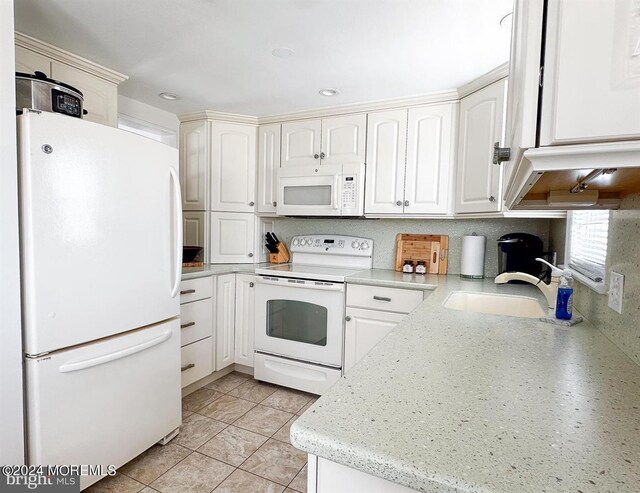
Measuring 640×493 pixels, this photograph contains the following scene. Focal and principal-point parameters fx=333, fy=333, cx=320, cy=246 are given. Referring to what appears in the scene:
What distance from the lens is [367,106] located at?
2520mm

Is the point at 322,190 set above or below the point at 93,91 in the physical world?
below

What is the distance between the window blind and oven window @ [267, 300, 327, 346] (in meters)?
1.50

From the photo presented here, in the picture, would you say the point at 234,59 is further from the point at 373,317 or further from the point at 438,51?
the point at 373,317

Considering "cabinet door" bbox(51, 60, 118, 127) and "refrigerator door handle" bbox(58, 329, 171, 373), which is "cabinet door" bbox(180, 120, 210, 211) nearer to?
"cabinet door" bbox(51, 60, 118, 127)

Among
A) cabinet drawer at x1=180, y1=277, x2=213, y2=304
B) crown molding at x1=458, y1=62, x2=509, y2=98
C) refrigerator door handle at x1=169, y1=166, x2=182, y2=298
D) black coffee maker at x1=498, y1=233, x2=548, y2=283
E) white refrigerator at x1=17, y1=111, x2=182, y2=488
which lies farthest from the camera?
cabinet drawer at x1=180, y1=277, x2=213, y2=304

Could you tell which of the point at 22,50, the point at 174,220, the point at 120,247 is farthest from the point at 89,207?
the point at 22,50

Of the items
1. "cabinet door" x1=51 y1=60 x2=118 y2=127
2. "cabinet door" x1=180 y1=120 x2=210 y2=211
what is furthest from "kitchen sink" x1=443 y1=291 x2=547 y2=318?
"cabinet door" x1=51 y1=60 x2=118 y2=127

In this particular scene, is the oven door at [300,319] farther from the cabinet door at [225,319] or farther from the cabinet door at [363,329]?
the cabinet door at [225,319]

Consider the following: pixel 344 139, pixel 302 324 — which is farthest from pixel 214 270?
pixel 344 139

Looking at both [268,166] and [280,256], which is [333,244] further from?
[268,166]

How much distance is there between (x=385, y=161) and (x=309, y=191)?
64 cm

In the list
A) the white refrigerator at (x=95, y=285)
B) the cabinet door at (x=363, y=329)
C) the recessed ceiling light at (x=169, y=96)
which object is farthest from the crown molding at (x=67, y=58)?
the cabinet door at (x=363, y=329)

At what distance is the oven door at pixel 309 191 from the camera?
257 centimetres

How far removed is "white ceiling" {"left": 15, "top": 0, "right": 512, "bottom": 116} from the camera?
1.47 m
